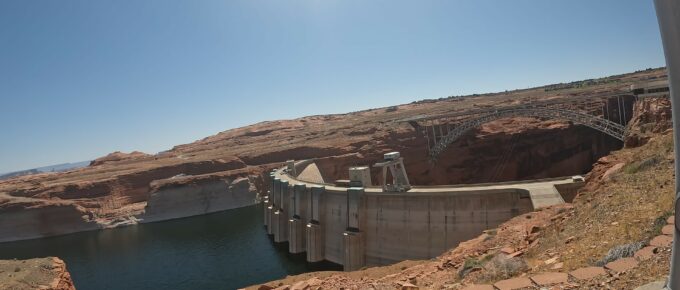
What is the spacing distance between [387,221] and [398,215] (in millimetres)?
1262

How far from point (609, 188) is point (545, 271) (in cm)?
787

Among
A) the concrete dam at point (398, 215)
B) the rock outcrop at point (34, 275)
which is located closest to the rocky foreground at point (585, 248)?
the concrete dam at point (398, 215)

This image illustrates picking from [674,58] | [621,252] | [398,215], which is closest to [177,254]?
[398,215]

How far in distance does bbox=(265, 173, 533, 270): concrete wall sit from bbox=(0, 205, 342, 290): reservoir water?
114 inches

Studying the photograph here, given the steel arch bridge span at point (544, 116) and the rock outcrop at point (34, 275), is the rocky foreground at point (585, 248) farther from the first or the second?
the steel arch bridge span at point (544, 116)

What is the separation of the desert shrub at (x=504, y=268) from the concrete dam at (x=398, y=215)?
15.5 m

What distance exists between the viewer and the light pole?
18.4 feet

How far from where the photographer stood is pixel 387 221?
113 feet

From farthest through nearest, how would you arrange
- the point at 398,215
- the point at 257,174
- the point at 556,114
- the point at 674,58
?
1. the point at 257,174
2. the point at 556,114
3. the point at 398,215
4. the point at 674,58

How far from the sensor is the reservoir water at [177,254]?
3981cm

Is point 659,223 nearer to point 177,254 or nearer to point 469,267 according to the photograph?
point 469,267

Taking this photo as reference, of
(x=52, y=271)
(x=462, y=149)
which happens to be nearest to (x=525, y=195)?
(x=52, y=271)

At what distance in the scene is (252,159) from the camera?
8806 centimetres

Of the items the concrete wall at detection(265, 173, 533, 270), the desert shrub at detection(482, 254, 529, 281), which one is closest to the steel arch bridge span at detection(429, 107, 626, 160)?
the concrete wall at detection(265, 173, 533, 270)
